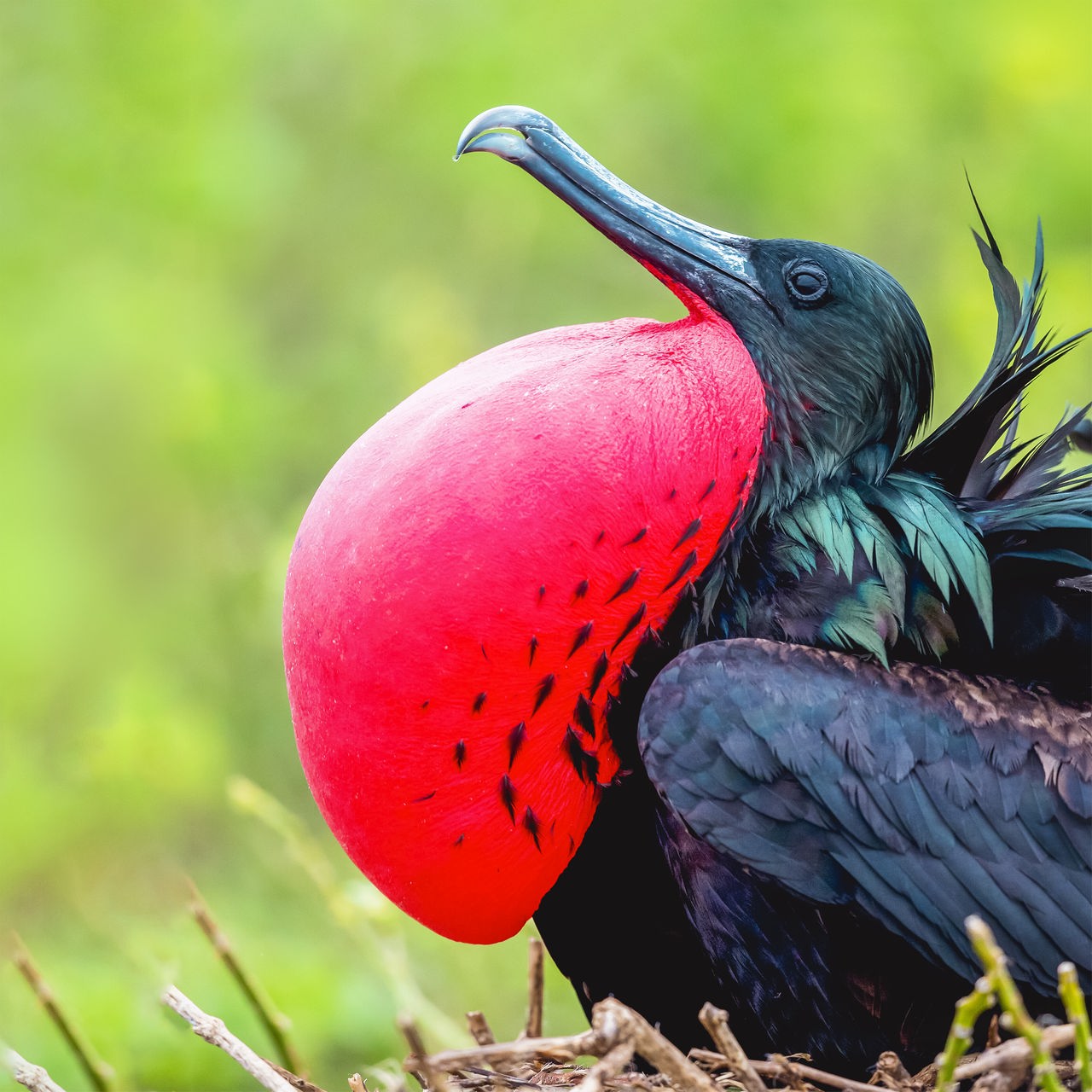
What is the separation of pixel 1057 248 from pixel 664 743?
4.13 meters

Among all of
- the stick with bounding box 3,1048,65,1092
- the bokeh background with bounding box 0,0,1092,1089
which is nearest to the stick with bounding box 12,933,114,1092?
the stick with bounding box 3,1048,65,1092

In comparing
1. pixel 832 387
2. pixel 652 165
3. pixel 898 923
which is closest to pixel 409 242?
pixel 652 165

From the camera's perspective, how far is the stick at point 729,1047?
222cm

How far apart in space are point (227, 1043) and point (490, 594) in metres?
0.71

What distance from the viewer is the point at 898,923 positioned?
258cm

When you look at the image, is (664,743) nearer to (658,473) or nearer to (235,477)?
(658,473)

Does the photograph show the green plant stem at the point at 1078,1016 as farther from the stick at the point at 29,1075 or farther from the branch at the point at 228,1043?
the stick at the point at 29,1075

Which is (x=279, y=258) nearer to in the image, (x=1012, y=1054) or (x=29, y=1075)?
(x=29, y=1075)

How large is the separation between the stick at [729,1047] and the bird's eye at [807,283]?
1.17 meters

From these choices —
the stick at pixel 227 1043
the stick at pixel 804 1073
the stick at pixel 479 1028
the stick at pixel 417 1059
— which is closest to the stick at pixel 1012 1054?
the stick at pixel 804 1073

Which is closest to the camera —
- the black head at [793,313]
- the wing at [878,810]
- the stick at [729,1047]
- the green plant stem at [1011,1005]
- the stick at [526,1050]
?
the green plant stem at [1011,1005]

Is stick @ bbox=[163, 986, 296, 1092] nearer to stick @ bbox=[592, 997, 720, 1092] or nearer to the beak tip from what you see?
stick @ bbox=[592, 997, 720, 1092]

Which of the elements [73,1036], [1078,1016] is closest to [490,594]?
[73,1036]

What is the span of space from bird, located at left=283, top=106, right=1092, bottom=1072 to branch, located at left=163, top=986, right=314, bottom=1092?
0.30 meters
